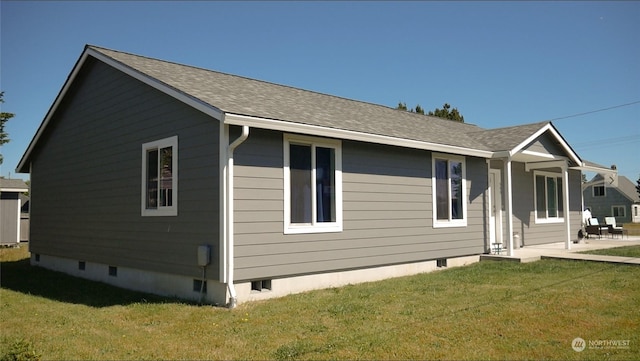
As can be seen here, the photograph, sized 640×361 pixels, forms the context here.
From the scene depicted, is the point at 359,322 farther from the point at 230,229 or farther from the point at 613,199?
the point at 613,199

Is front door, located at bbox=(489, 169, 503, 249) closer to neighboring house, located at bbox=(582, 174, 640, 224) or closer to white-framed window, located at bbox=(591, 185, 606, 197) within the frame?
neighboring house, located at bbox=(582, 174, 640, 224)

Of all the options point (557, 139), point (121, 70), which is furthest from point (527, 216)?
Result: point (121, 70)

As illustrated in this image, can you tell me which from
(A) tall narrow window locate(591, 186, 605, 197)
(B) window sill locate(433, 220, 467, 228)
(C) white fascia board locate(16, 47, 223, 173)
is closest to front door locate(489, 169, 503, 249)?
(B) window sill locate(433, 220, 467, 228)

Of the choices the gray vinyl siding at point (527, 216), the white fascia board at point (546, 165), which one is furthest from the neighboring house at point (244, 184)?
the gray vinyl siding at point (527, 216)

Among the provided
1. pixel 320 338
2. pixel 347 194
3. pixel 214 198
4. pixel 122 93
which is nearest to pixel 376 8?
pixel 347 194

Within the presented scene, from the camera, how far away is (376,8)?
12945 millimetres

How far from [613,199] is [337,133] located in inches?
2047

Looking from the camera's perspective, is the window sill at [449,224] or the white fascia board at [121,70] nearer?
the white fascia board at [121,70]

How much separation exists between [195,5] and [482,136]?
8.41 metres

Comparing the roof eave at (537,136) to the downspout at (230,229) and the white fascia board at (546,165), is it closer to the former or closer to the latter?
the white fascia board at (546,165)

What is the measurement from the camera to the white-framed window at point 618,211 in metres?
51.2

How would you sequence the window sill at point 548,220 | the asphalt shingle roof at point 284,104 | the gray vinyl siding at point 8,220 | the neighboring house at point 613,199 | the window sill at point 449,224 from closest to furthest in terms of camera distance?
the asphalt shingle roof at point 284,104 < the window sill at point 449,224 < the window sill at point 548,220 < the gray vinyl siding at point 8,220 < the neighboring house at point 613,199

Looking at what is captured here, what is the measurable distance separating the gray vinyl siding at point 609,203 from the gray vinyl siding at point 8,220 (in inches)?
1953

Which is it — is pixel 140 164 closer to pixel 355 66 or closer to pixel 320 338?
pixel 320 338
